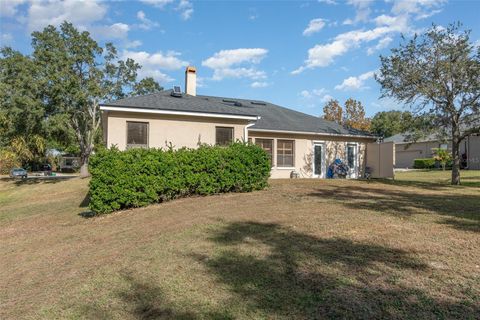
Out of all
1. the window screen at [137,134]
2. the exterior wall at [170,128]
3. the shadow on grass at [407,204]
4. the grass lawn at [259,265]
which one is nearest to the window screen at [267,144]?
the exterior wall at [170,128]

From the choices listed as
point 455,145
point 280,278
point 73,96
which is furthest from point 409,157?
point 280,278

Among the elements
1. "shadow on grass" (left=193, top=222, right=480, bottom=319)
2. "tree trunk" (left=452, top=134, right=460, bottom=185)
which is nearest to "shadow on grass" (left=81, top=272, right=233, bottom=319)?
"shadow on grass" (left=193, top=222, right=480, bottom=319)

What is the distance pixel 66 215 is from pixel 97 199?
9.13 feet

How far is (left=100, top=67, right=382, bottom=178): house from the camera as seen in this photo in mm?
15078

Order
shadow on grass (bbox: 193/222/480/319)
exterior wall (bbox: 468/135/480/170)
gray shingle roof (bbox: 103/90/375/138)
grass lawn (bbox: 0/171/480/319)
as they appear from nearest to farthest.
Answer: shadow on grass (bbox: 193/222/480/319)
grass lawn (bbox: 0/171/480/319)
gray shingle roof (bbox: 103/90/375/138)
exterior wall (bbox: 468/135/480/170)

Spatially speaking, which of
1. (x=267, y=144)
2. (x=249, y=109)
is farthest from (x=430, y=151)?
(x=249, y=109)

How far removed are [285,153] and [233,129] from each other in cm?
466

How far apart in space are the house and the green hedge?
1352mm

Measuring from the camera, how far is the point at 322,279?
14.9 feet

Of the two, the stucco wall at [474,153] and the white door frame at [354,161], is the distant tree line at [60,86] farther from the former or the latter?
the stucco wall at [474,153]

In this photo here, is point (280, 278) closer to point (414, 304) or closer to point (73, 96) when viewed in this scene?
point (414, 304)

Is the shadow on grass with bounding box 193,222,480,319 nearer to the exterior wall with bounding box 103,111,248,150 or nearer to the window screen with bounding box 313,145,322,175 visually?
the exterior wall with bounding box 103,111,248,150

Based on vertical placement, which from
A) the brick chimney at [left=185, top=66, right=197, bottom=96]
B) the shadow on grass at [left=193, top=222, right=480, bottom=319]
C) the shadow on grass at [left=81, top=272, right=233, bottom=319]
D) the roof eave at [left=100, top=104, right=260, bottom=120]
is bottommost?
the shadow on grass at [left=81, top=272, right=233, bottom=319]

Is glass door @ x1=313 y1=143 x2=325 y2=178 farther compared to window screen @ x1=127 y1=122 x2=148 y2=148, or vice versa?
glass door @ x1=313 y1=143 x2=325 y2=178
